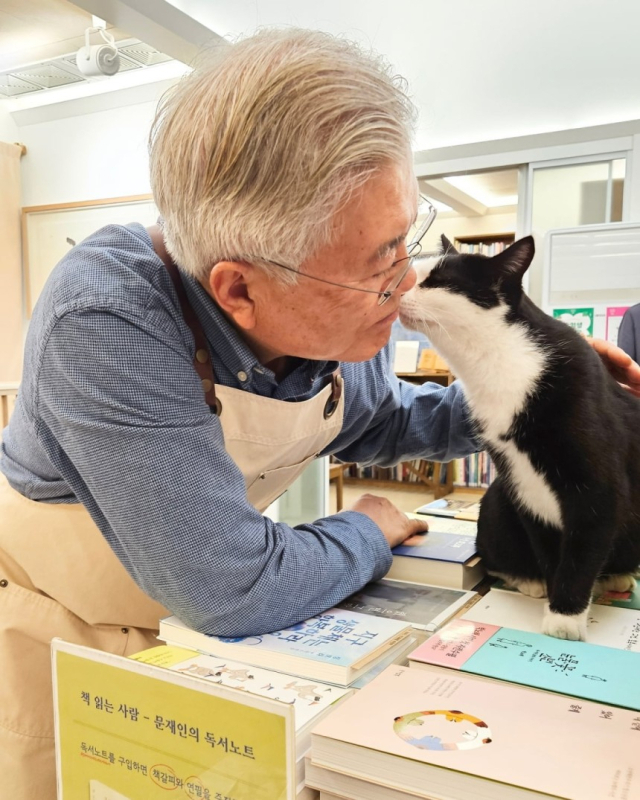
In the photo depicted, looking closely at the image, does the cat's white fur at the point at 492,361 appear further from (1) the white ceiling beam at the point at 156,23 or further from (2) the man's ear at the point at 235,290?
(1) the white ceiling beam at the point at 156,23

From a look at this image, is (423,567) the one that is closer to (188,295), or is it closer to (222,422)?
(222,422)

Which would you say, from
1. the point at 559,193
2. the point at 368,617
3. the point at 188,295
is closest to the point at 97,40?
the point at 559,193

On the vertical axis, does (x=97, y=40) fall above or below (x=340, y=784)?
above

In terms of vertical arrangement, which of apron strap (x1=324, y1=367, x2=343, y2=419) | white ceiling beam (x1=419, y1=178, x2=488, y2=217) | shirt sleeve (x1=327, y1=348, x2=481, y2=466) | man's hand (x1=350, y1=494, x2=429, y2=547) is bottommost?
man's hand (x1=350, y1=494, x2=429, y2=547)

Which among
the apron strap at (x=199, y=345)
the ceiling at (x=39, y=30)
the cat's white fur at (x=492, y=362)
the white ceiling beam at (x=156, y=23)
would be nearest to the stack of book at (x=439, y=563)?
the cat's white fur at (x=492, y=362)

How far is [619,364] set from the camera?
0.89 m

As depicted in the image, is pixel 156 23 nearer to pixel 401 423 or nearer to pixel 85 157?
pixel 85 157

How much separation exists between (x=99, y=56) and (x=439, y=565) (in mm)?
3124

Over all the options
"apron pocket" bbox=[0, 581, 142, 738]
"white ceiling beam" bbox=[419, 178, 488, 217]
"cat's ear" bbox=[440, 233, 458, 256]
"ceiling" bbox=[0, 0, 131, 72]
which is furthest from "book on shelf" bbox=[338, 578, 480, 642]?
→ "white ceiling beam" bbox=[419, 178, 488, 217]

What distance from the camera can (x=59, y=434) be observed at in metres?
0.66

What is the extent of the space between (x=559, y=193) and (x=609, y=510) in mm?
3179

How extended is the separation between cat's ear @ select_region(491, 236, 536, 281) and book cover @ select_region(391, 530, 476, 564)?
0.36m

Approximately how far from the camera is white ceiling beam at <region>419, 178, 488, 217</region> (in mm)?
4102

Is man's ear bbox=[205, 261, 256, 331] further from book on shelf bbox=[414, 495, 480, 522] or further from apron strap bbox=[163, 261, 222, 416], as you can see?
book on shelf bbox=[414, 495, 480, 522]
